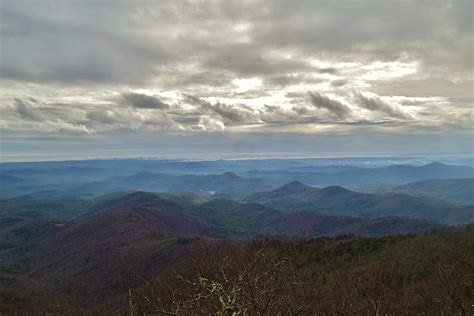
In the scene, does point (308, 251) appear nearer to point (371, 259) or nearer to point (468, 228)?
point (371, 259)

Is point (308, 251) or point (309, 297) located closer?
point (309, 297)

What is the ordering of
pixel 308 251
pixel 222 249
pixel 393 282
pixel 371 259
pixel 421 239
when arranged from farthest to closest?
pixel 308 251, pixel 421 239, pixel 371 259, pixel 393 282, pixel 222 249

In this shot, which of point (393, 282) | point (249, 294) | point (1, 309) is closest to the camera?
point (249, 294)

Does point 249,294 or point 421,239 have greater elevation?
point 249,294

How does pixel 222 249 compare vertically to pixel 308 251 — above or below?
above

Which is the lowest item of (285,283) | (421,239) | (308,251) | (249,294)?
(308,251)

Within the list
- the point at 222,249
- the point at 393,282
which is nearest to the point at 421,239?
the point at 393,282

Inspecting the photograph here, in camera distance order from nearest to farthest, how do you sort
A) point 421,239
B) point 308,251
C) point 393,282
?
point 393,282, point 421,239, point 308,251

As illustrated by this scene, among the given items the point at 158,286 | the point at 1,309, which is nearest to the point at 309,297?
the point at 158,286

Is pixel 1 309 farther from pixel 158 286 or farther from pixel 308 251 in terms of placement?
pixel 158 286
